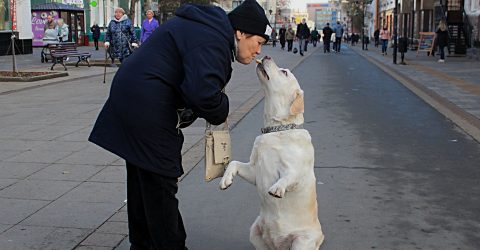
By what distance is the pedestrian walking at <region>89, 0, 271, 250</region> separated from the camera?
287cm

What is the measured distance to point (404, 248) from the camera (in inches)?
164

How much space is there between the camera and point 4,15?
27.9 metres

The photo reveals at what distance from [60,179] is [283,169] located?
10.2 feet

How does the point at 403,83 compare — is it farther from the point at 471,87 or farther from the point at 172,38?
the point at 172,38

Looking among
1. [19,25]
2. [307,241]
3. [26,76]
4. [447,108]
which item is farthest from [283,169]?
[19,25]

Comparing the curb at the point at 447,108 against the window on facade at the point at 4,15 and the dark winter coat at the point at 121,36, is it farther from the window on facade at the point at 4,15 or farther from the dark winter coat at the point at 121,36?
the window on facade at the point at 4,15

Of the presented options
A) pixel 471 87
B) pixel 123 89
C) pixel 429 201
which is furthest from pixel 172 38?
pixel 471 87

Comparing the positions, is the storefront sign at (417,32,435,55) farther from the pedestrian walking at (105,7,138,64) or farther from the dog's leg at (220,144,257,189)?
the dog's leg at (220,144,257,189)

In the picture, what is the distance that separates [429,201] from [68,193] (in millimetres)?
3158

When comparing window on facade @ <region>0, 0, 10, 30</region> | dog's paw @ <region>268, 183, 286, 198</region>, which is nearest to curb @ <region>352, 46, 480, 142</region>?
dog's paw @ <region>268, 183, 286, 198</region>

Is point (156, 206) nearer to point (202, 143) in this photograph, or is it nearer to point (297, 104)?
point (297, 104)

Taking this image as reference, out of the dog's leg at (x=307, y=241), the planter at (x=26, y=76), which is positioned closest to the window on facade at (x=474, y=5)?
the planter at (x=26, y=76)

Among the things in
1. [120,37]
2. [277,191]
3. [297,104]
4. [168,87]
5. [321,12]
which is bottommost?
[277,191]

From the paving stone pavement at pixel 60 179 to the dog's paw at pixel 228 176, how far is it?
3.50 feet
